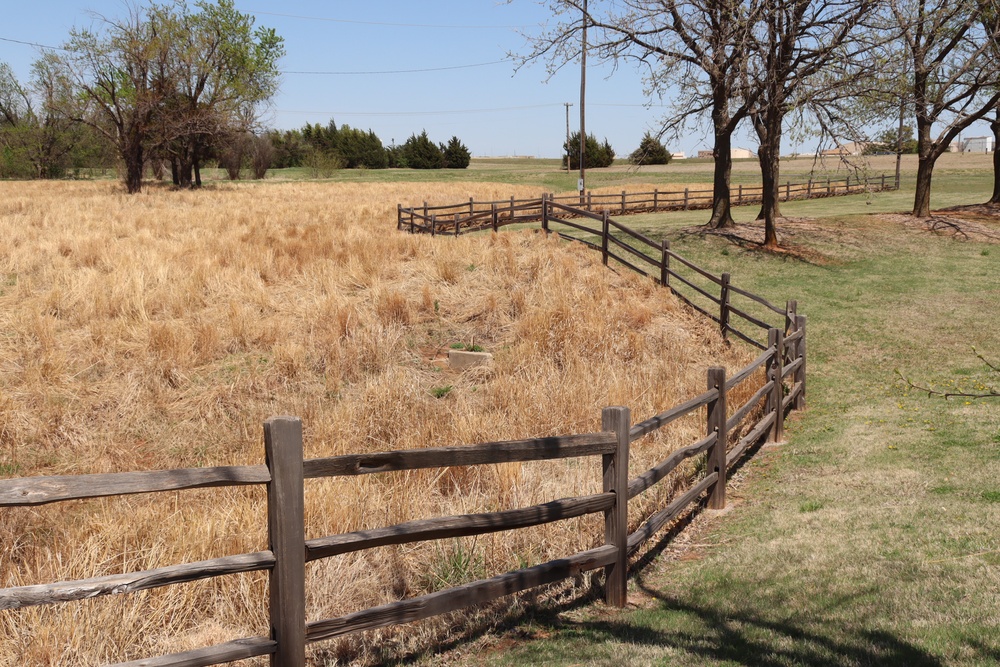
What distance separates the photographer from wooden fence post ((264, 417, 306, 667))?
13.0 ft

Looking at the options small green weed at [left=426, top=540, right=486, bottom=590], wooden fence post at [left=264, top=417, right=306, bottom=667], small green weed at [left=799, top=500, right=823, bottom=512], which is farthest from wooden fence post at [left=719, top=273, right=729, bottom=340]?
wooden fence post at [left=264, top=417, right=306, bottom=667]

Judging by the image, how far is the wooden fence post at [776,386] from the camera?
33.6 ft

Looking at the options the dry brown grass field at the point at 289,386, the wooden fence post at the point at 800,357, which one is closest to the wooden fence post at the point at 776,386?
the dry brown grass field at the point at 289,386

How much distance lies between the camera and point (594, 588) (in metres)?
5.84

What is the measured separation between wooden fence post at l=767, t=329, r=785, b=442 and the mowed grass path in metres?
0.24

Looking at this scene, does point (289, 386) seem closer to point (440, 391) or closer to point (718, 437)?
point (440, 391)

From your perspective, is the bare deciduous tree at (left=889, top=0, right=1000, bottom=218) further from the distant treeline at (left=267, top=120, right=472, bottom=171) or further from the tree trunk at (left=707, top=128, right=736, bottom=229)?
the distant treeline at (left=267, top=120, right=472, bottom=171)

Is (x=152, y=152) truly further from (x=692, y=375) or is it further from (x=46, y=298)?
(x=692, y=375)

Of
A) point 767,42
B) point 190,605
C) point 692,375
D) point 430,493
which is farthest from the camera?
point 767,42

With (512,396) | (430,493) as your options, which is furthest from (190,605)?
(512,396)

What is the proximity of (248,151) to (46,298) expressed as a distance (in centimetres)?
7312

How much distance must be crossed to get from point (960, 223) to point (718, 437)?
25.3m

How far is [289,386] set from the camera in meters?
12.1

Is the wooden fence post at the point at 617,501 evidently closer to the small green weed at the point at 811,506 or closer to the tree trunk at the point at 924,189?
the small green weed at the point at 811,506
